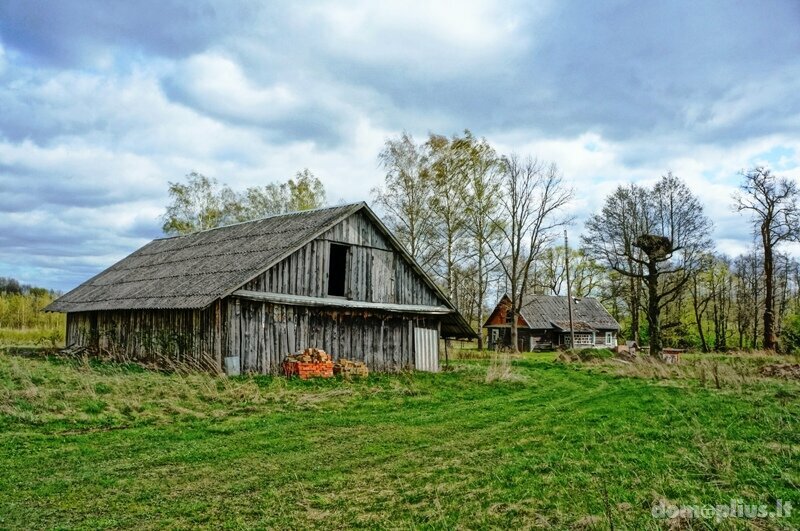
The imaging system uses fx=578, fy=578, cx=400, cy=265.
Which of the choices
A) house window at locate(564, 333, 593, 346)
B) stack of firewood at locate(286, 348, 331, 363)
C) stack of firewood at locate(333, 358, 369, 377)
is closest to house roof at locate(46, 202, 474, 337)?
stack of firewood at locate(286, 348, 331, 363)

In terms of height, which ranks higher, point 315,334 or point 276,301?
point 276,301

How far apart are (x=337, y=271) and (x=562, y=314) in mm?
32484

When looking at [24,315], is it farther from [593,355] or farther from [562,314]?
[562,314]

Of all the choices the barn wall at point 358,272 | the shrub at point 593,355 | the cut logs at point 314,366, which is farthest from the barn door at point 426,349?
the shrub at point 593,355

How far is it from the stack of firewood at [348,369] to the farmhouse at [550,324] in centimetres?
2988

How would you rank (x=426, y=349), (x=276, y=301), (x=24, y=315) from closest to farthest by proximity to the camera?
(x=276, y=301), (x=426, y=349), (x=24, y=315)

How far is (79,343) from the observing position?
23438 mm

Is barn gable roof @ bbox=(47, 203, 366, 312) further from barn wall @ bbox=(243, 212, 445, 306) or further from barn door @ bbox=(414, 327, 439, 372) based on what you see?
barn door @ bbox=(414, 327, 439, 372)

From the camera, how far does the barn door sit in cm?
2200

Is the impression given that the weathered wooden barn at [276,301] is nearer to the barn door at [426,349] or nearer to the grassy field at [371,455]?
the barn door at [426,349]

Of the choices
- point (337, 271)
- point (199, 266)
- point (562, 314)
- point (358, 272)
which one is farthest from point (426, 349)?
point (562, 314)

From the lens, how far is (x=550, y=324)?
157 feet

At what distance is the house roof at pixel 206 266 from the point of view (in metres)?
17.5

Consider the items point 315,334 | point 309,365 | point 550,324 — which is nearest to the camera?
point 309,365
